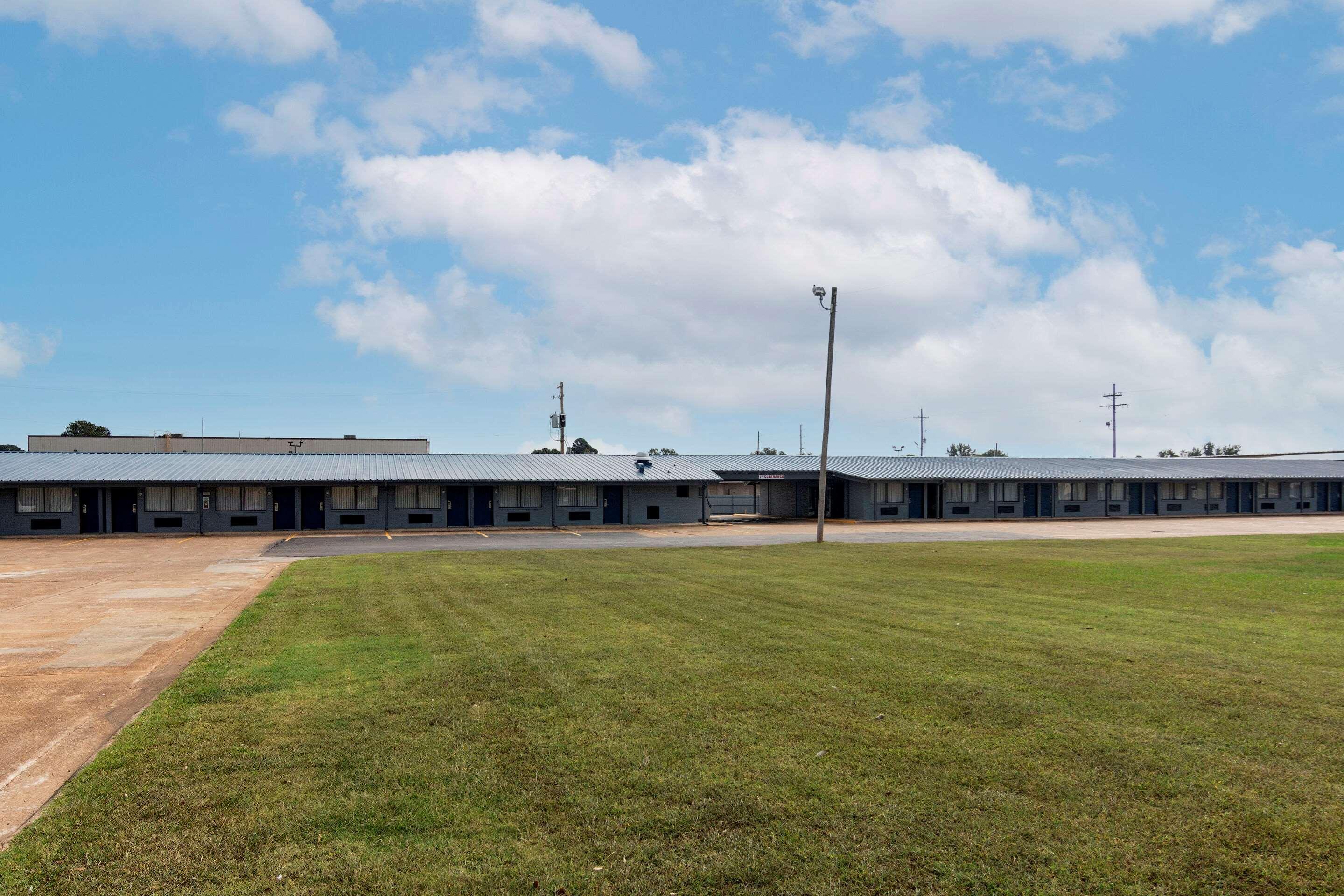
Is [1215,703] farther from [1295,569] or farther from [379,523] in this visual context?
[379,523]

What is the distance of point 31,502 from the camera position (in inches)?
1619

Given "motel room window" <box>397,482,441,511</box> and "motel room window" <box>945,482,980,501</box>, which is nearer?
"motel room window" <box>397,482,441,511</box>

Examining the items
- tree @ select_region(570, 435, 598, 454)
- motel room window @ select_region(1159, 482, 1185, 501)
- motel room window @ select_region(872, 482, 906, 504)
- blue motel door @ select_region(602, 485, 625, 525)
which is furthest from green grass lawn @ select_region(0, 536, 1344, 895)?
tree @ select_region(570, 435, 598, 454)

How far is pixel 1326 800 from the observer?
5.48 metres

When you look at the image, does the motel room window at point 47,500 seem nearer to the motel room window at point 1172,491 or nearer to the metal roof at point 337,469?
the metal roof at point 337,469

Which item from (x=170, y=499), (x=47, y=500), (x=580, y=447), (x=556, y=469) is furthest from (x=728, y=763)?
(x=580, y=447)

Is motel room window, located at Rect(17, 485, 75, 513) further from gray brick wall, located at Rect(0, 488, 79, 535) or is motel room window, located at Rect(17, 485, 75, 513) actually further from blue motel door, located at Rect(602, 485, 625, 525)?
blue motel door, located at Rect(602, 485, 625, 525)

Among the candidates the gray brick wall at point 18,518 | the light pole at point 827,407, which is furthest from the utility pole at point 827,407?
the gray brick wall at point 18,518

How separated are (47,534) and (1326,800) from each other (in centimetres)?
4889

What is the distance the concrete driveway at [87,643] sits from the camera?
275 inches

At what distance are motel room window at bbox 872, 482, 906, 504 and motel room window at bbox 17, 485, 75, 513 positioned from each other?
143ft

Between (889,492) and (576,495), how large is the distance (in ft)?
66.3

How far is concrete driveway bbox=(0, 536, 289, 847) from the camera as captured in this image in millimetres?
6973

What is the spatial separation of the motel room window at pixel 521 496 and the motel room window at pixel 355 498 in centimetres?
661
